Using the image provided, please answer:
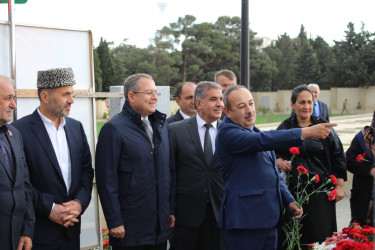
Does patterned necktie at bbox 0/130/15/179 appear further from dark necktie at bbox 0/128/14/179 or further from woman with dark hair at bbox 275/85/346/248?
woman with dark hair at bbox 275/85/346/248

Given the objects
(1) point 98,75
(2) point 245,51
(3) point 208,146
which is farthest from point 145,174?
(1) point 98,75

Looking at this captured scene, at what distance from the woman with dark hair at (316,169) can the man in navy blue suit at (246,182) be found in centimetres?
94

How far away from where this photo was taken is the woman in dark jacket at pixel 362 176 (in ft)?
15.4

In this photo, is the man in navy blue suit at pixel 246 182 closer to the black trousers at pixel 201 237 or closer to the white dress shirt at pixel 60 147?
the black trousers at pixel 201 237

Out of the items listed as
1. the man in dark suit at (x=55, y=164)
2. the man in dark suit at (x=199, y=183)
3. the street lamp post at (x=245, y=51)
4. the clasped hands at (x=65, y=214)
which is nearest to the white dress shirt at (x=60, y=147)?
the man in dark suit at (x=55, y=164)

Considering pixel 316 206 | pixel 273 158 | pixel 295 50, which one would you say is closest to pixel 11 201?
pixel 273 158

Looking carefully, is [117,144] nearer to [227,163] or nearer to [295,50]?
[227,163]

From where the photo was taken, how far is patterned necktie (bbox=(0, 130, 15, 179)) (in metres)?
3.14

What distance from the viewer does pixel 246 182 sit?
3453 millimetres

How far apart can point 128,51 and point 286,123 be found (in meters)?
51.0

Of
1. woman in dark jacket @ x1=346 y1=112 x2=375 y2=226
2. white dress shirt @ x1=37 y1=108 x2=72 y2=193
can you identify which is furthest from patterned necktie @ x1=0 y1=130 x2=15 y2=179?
woman in dark jacket @ x1=346 y1=112 x2=375 y2=226

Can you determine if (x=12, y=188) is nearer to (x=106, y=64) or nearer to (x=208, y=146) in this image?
(x=208, y=146)

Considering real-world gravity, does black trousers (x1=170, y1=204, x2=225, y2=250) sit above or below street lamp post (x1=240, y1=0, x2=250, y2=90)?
below

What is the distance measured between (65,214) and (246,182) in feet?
4.44
